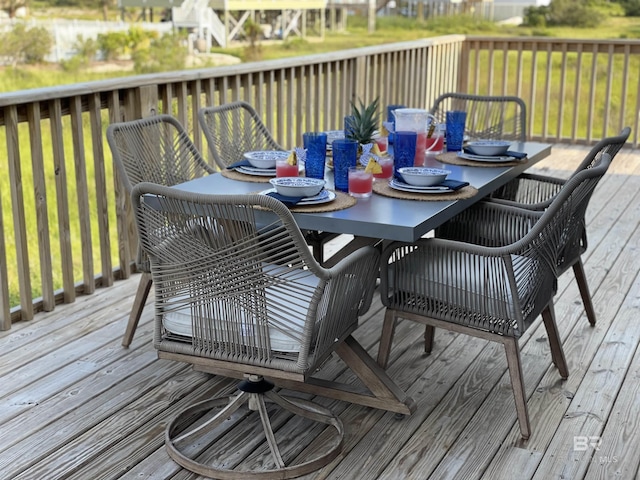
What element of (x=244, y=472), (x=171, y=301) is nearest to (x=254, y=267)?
(x=171, y=301)

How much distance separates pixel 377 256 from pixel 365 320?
4.30 ft

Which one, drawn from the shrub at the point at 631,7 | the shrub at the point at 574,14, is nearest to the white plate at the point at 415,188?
the shrub at the point at 631,7

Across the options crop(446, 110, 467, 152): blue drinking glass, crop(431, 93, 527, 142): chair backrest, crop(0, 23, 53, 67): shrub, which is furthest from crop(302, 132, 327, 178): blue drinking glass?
crop(0, 23, 53, 67): shrub

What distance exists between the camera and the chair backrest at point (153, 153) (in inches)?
128

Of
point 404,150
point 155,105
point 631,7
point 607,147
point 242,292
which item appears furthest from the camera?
point 631,7

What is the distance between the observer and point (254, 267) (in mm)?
2250

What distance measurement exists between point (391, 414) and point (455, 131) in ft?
4.58

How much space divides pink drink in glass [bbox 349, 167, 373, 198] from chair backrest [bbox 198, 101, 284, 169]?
100cm

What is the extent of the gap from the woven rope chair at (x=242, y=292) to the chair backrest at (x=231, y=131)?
1294mm

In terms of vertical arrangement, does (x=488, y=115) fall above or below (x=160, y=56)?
above

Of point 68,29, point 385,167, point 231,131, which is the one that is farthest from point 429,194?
point 68,29

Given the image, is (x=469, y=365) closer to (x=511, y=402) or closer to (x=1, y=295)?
(x=511, y=402)

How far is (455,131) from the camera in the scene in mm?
3686

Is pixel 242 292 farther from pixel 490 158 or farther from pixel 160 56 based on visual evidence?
pixel 160 56
